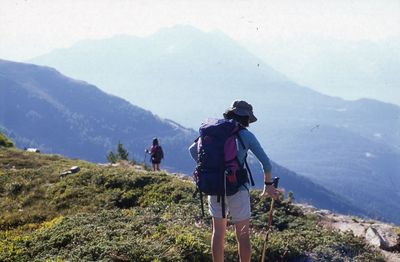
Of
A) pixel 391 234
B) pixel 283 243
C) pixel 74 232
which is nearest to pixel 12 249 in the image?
pixel 74 232

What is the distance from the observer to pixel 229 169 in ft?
26.8

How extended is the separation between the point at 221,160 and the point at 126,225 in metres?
4.90

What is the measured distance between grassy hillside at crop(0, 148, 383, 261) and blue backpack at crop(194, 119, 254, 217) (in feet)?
8.18

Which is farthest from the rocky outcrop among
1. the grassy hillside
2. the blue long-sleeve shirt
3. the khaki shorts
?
the blue long-sleeve shirt

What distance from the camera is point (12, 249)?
1117 centimetres

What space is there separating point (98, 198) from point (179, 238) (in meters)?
7.14

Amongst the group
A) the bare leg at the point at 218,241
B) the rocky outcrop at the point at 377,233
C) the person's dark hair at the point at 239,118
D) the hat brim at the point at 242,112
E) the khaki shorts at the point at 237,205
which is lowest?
the rocky outcrop at the point at 377,233

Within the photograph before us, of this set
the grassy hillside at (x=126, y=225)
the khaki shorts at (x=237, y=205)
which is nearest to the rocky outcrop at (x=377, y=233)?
the grassy hillside at (x=126, y=225)

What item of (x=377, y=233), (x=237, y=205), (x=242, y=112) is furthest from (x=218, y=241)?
(x=377, y=233)

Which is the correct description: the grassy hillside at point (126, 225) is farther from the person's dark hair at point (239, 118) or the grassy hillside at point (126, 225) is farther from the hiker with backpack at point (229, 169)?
the person's dark hair at point (239, 118)

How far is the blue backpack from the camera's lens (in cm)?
816

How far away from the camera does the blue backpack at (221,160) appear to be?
8164 millimetres

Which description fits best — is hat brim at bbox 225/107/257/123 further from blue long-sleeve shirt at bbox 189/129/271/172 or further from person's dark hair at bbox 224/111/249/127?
blue long-sleeve shirt at bbox 189/129/271/172

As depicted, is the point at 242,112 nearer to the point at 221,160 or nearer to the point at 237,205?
the point at 221,160
